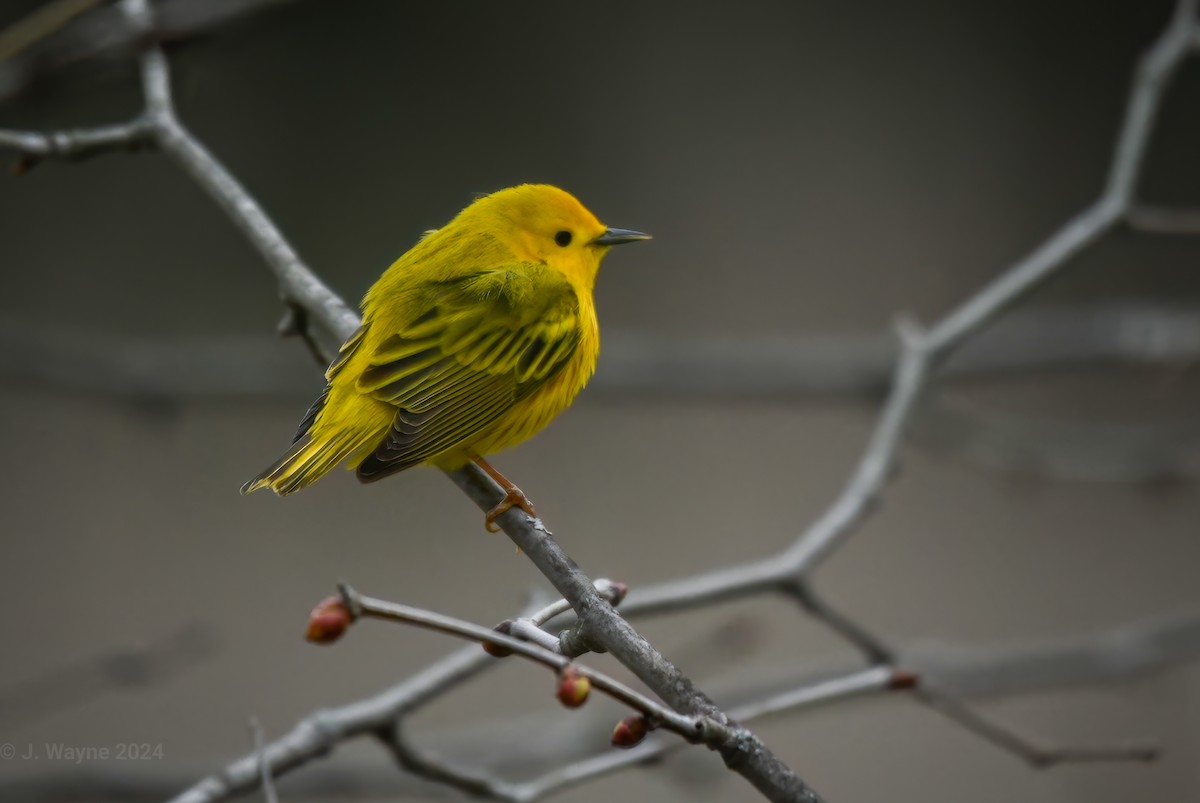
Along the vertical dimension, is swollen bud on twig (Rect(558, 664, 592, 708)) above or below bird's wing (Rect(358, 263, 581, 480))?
below

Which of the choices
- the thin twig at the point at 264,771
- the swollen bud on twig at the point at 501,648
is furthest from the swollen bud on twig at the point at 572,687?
the thin twig at the point at 264,771

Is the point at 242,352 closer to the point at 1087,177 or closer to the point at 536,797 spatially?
the point at 536,797

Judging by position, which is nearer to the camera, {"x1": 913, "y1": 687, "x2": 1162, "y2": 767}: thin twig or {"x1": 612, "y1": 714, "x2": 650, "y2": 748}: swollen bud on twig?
{"x1": 612, "y1": 714, "x2": 650, "y2": 748}: swollen bud on twig

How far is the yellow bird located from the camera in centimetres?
230

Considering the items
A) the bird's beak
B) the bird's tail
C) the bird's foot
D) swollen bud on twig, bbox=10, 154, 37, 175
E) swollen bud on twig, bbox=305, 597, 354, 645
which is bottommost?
swollen bud on twig, bbox=305, 597, 354, 645

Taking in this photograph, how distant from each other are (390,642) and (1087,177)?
3424 millimetres

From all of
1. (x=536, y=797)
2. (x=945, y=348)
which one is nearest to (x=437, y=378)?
(x=536, y=797)

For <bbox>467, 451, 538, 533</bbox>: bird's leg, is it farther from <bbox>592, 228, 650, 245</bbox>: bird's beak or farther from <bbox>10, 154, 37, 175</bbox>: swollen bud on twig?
<bbox>10, 154, 37, 175</bbox>: swollen bud on twig

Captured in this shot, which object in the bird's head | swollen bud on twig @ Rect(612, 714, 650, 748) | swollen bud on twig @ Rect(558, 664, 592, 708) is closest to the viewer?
swollen bud on twig @ Rect(558, 664, 592, 708)

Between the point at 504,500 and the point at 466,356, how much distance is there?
1.92 feet

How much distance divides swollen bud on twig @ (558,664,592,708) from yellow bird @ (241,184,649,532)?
2.69 feet

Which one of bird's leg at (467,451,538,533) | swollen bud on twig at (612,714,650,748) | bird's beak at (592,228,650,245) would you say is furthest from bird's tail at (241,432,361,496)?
swollen bud on twig at (612,714,650,748)

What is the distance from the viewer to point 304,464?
7.40ft

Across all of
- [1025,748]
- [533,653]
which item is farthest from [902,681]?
[533,653]
